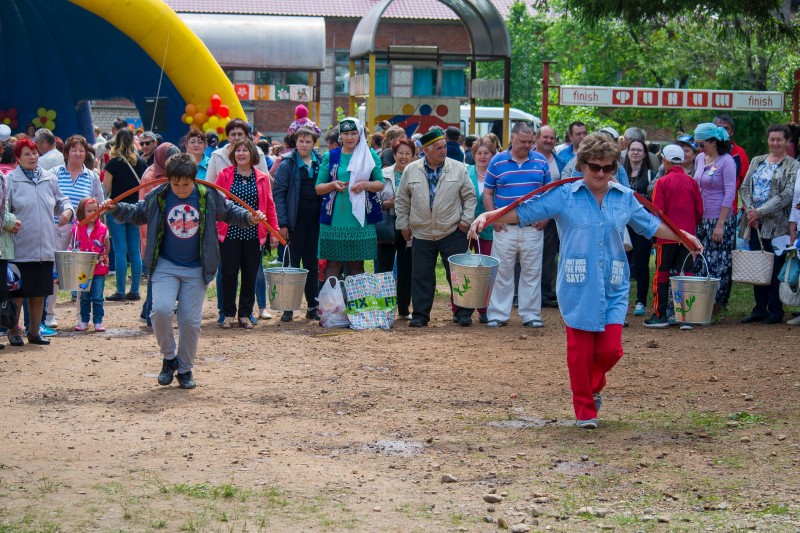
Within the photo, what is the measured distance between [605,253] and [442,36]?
49301mm

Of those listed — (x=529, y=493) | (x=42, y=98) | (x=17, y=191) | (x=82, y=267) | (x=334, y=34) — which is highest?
(x=334, y=34)

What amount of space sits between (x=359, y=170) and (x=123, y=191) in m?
3.09

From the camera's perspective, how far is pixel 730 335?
11469 millimetres

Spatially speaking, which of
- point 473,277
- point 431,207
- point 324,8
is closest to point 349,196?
point 431,207

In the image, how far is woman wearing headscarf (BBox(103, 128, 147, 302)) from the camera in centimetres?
1331

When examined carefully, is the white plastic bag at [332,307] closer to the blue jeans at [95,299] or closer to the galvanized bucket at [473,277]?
the galvanized bucket at [473,277]

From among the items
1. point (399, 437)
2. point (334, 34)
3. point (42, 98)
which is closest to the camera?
point (399, 437)

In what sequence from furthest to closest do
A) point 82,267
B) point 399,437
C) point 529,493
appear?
point 82,267
point 399,437
point 529,493

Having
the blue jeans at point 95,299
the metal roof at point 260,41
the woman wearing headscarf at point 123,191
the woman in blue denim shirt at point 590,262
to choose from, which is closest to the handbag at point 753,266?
the woman in blue denim shirt at point 590,262

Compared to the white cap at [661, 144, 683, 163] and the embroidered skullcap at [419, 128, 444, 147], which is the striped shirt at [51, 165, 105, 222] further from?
the white cap at [661, 144, 683, 163]

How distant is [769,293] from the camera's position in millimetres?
12281

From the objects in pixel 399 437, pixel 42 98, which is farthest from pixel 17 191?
pixel 42 98

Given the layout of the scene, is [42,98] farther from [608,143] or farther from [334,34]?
[334,34]

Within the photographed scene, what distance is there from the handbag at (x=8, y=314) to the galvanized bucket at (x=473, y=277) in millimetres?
3879
